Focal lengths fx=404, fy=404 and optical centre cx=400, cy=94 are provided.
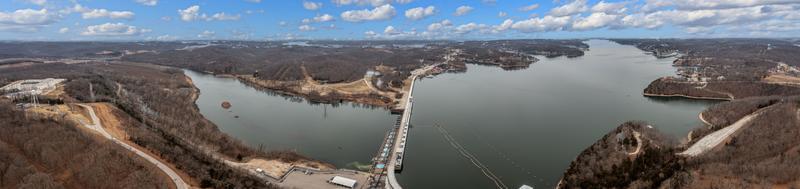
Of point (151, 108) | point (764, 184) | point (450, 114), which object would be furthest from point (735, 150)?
point (151, 108)

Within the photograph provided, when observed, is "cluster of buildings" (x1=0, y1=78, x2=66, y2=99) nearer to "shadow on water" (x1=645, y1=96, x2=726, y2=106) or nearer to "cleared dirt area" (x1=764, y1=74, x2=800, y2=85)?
"shadow on water" (x1=645, y1=96, x2=726, y2=106)

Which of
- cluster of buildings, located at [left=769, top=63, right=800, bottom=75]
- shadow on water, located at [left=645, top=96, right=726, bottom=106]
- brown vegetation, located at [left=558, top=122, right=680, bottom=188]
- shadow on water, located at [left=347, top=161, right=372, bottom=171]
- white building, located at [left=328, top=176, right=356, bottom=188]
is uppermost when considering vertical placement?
cluster of buildings, located at [left=769, top=63, right=800, bottom=75]

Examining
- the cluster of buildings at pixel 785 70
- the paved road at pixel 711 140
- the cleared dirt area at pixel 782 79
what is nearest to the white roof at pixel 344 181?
the paved road at pixel 711 140

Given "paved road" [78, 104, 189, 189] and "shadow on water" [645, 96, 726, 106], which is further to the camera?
"shadow on water" [645, 96, 726, 106]

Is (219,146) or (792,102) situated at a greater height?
(792,102)

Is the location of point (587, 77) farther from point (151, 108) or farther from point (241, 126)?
point (151, 108)

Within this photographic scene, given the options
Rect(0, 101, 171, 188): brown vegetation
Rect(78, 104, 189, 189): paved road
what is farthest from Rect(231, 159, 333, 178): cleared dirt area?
Rect(0, 101, 171, 188): brown vegetation

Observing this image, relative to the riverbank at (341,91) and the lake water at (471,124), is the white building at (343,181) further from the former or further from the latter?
the riverbank at (341,91)

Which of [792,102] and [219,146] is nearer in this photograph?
[219,146]

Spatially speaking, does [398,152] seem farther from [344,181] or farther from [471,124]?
[471,124]
